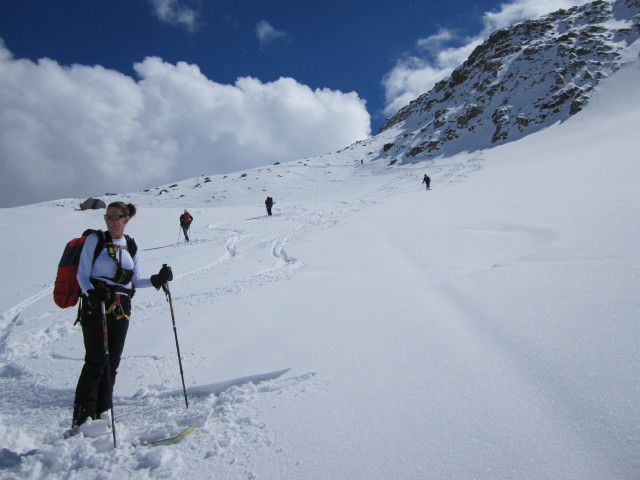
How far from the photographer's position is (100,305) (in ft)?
9.48

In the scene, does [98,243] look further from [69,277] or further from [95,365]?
[95,365]

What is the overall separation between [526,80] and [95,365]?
71327 mm

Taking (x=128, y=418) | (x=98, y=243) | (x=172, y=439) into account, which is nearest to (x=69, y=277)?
(x=98, y=243)

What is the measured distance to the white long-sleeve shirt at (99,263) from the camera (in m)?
2.87

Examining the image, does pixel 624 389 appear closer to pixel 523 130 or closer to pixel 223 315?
pixel 223 315

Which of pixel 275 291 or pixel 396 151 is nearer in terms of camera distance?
pixel 275 291

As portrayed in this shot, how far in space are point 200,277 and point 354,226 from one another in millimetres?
6276

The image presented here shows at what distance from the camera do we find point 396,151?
5809cm

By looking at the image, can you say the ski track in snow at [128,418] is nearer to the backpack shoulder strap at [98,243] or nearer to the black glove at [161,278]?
the black glove at [161,278]

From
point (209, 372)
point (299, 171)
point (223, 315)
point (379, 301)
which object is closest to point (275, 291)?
point (223, 315)

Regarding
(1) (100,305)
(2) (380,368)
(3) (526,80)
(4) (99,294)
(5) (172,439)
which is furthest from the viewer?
(3) (526,80)

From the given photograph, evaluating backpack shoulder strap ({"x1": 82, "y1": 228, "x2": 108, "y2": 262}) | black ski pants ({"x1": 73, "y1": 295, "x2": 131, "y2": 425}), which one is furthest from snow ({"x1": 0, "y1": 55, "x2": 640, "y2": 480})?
backpack shoulder strap ({"x1": 82, "y1": 228, "x2": 108, "y2": 262})

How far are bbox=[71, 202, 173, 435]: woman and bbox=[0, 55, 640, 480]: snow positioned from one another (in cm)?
26

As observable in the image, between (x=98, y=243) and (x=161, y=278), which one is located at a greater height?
(x=98, y=243)
